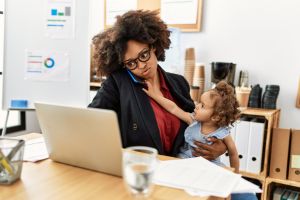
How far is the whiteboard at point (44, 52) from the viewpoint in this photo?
203cm

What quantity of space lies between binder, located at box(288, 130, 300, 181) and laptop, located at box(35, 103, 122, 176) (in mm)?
1701

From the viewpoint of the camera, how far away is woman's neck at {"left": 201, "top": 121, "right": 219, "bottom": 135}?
1.48 m

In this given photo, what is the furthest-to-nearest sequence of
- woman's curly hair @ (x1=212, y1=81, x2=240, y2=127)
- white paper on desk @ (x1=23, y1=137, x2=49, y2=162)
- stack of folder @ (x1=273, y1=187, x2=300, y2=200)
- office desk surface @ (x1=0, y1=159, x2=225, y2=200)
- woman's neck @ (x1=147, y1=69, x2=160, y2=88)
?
stack of folder @ (x1=273, y1=187, x2=300, y2=200) < woman's neck @ (x1=147, y1=69, x2=160, y2=88) < woman's curly hair @ (x1=212, y1=81, x2=240, y2=127) < white paper on desk @ (x1=23, y1=137, x2=49, y2=162) < office desk surface @ (x1=0, y1=159, x2=225, y2=200)

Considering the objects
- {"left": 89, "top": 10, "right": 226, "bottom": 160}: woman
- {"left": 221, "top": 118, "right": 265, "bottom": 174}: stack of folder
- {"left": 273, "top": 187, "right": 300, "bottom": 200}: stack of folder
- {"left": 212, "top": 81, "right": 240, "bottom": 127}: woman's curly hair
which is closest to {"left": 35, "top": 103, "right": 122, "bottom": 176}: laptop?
{"left": 89, "top": 10, "right": 226, "bottom": 160}: woman

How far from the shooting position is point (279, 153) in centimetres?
224

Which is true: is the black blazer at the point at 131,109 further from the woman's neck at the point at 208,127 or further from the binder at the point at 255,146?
the binder at the point at 255,146

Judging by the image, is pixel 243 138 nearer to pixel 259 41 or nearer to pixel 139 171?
pixel 259 41

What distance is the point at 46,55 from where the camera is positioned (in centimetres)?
208

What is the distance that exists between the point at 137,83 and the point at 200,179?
0.71 metres

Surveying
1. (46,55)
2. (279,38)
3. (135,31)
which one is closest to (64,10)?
(46,55)

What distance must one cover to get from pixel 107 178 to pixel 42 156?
0.32 metres

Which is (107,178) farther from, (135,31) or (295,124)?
(295,124)

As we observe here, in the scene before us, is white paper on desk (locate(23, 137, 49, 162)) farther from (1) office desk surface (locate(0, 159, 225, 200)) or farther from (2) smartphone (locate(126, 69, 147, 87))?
(2) smartphone (locate(126, 69, 147, 87))

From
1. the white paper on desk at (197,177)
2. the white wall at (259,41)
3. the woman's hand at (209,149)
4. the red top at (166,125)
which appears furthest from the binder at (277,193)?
the white paper on desk at (197,177)
